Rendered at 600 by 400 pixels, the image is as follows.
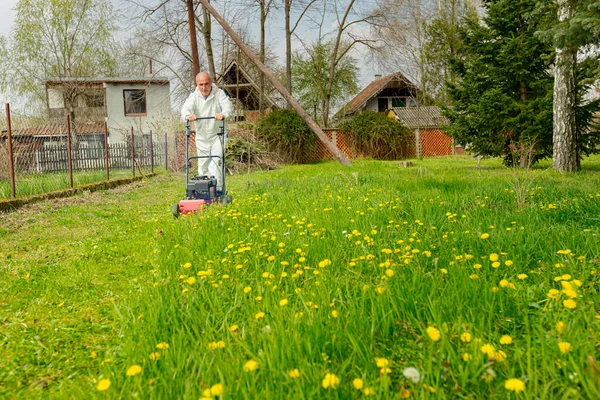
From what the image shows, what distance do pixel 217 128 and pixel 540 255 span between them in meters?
5.24

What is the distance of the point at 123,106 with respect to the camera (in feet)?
116

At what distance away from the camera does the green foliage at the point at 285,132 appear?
21938mm

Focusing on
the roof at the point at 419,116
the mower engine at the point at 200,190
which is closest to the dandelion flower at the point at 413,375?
the mower engine at the point at 200,190

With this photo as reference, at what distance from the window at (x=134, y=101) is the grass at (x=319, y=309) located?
108ft

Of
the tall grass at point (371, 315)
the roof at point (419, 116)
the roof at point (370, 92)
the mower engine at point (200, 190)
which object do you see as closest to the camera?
the tall grass at point (371, 315)

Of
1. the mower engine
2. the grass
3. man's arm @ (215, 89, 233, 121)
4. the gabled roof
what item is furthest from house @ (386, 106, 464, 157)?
the grass

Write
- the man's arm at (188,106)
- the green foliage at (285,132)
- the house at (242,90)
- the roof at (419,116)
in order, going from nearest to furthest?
1. the man's arm at (188,106)
2. the green foliage at (285,132)
3. the house at (242,90)
4. the roof at (419,116)

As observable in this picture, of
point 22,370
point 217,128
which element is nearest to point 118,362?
point 22,370

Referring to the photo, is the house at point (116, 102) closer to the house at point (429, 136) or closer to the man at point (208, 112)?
the house at point (429, 136)

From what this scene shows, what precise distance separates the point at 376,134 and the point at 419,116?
507 inches

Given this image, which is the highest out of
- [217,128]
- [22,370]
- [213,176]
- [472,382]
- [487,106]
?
[487,106]

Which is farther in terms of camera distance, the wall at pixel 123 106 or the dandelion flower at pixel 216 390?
the wall at pixel 123 106

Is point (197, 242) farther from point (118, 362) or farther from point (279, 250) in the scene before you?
point (118, 362)

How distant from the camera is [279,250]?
336 cm
